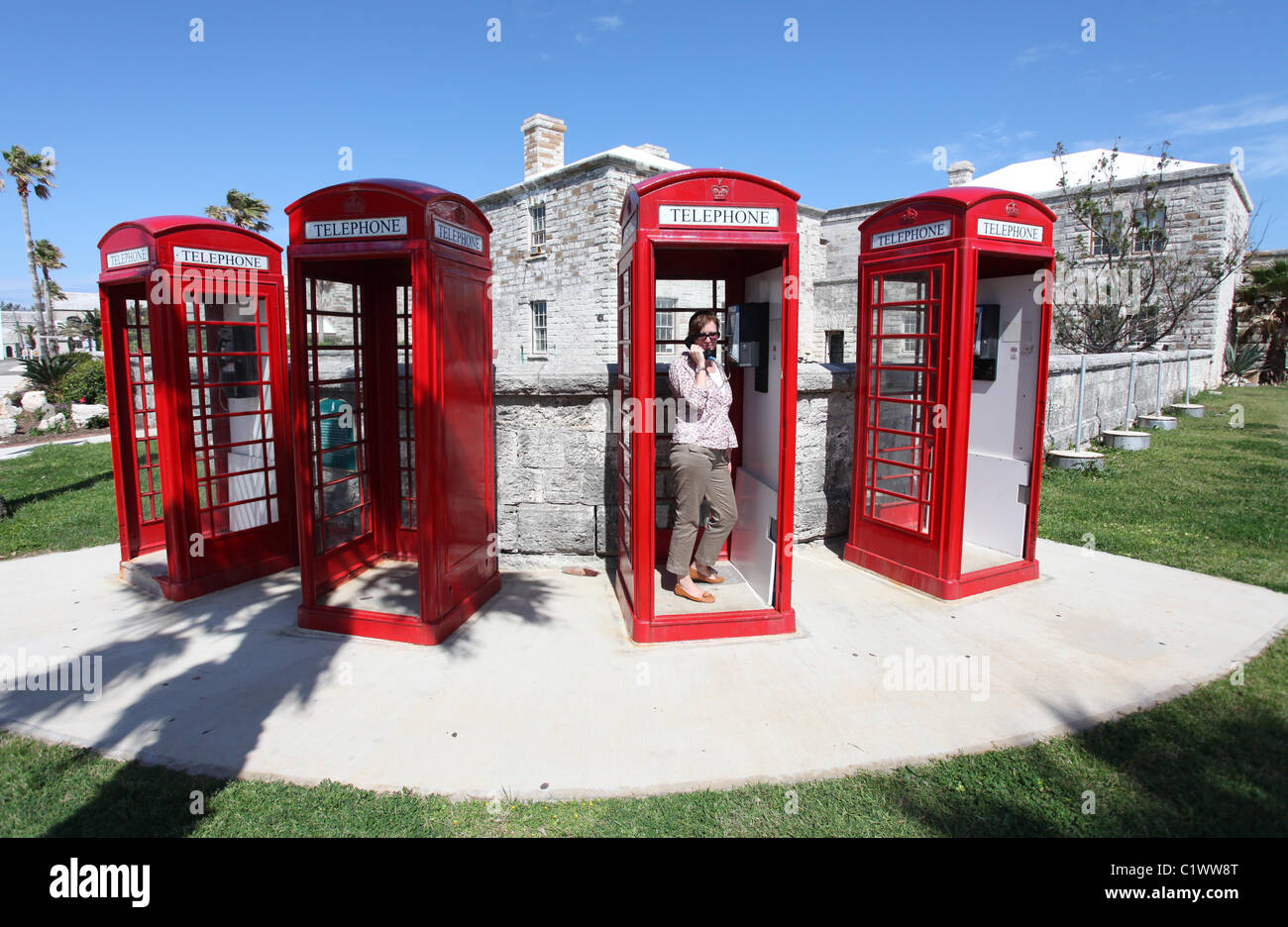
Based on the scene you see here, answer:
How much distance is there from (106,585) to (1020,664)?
275 inches

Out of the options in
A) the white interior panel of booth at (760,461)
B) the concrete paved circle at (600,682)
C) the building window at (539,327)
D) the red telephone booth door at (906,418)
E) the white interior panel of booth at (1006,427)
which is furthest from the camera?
the building window at (539,327)

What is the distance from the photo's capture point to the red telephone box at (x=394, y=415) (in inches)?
178

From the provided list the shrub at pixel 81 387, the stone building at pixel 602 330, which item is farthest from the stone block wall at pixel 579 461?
the shrub at pixel 81 387

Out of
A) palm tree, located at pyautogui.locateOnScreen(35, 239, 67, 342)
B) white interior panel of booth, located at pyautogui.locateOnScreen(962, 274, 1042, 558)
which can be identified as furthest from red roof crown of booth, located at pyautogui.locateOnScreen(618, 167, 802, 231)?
palm tree, located at pyautogui.locateOnScreen(35, 239, 67, 342)

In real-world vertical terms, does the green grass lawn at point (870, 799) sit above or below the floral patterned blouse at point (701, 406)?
below

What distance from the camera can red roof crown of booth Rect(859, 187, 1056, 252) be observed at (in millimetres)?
5234

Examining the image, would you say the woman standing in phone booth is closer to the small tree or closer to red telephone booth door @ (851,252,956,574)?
red telephone booth door @ (851,252,956,574)

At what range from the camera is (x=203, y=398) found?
5.85m

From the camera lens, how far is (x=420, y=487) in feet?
15.4

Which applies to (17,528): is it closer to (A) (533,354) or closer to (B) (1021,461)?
(B) (1021,461)

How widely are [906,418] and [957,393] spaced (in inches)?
58.2

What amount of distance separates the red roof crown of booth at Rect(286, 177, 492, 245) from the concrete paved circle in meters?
2.69

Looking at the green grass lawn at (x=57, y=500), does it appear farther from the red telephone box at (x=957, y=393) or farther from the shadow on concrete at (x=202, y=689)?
the red telephone box at (x=957, y=393)

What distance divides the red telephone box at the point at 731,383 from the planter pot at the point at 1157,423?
40.8ft
